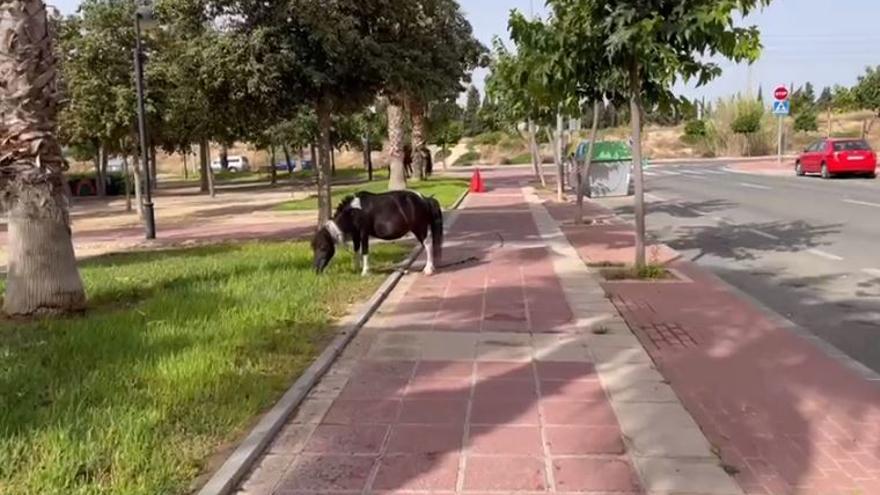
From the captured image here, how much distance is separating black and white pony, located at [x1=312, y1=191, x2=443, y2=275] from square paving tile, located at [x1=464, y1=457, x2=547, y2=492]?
614 cm

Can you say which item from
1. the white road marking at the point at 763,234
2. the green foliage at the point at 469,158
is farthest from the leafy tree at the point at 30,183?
the green foliage at the point at 469,158

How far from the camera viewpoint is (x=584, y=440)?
4668 millimetres

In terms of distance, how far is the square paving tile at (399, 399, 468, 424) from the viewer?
502 cm

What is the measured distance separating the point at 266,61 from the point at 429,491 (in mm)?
9772

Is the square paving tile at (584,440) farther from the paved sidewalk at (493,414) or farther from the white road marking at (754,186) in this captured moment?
the white road marking at (754,186)

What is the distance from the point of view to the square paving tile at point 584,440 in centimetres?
451

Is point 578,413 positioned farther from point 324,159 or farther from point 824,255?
point 324,159

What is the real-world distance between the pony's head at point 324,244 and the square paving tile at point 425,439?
5.48 meters

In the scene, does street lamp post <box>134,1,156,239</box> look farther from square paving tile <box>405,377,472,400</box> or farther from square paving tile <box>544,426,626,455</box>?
square paving tile <box>544,426,626,455</box>

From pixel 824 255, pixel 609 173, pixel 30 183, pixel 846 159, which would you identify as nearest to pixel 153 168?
pixel 609 173

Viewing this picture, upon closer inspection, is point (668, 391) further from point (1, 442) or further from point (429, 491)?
point (1, 442)

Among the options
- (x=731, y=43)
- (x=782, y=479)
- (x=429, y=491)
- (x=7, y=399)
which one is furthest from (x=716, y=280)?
(x=7, y=399)

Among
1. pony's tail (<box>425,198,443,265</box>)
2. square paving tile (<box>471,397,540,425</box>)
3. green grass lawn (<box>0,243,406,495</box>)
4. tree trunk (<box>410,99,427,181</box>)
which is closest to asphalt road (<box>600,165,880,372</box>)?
square paving tile (<box>471,397,540,425</box>)

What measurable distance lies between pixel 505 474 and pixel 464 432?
2.14 feet
